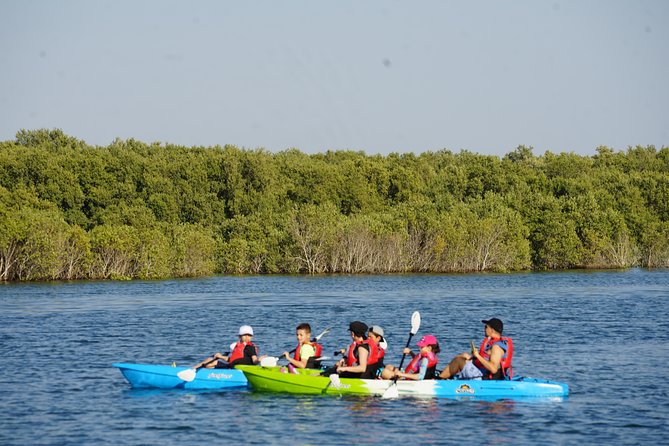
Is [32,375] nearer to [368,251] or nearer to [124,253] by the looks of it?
[124,253]

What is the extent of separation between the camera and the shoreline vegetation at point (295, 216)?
60719mm

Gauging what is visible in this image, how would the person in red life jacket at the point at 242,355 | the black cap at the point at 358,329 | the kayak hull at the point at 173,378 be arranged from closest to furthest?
the black cap at the point at 358,329 < the kayak hull at the point at 173,378 < the person in red life jacket at the point at 242,355

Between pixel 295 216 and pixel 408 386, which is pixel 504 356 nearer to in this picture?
pixel 408 386

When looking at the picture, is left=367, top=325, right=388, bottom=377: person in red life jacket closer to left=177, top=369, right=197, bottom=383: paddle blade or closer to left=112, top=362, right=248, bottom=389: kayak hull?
left=112, top=362, right=248, bottom=389: kayak hull

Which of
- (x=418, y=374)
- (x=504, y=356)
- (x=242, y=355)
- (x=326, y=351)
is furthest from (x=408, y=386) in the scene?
(x=326, y=351)

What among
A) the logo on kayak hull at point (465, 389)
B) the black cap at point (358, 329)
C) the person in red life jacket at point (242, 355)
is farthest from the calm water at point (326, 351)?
the black cap at point (358, 329)

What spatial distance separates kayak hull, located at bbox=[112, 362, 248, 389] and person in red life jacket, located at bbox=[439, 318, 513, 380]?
166 inches

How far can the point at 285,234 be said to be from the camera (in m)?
70.4

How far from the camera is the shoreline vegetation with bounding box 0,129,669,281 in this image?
60.7 meters

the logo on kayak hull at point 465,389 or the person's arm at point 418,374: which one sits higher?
the person's arm at point 418,374

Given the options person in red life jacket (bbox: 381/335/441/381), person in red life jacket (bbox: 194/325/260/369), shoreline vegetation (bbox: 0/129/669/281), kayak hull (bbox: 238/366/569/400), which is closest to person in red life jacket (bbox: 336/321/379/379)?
kayak hull (bbox: 238/366/569/400)

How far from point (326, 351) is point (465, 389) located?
26.8 feet

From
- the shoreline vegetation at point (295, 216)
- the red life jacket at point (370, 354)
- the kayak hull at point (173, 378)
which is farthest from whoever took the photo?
the shoreline vegetation at point (295, 216)

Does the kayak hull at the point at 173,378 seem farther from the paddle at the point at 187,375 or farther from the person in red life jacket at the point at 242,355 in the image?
the person in red life jacket at the point at 242,355
